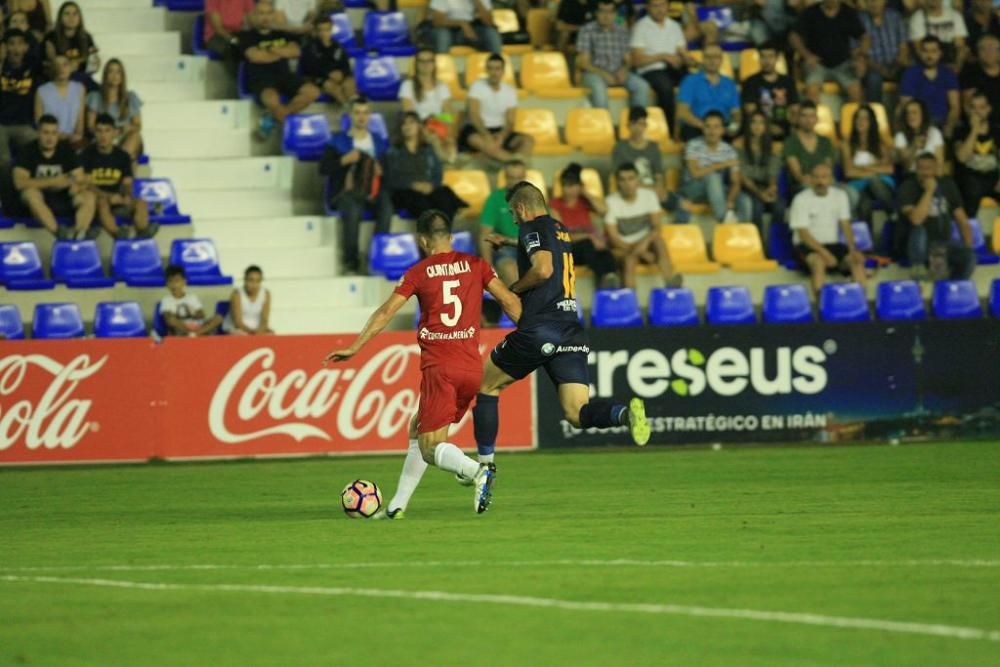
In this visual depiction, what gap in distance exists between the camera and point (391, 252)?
68.2ft

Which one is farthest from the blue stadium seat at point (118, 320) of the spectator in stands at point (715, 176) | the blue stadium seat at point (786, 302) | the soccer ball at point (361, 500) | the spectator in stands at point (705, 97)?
the soccer ball at point (361, 500)

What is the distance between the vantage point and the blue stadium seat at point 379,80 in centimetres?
2267

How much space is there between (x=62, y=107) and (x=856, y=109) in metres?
10.1

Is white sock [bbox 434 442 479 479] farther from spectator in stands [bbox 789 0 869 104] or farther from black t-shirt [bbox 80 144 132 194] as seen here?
spectator in stands [bbox 789 0 869 104]

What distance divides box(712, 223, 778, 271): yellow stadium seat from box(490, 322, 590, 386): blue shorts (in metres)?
9.08

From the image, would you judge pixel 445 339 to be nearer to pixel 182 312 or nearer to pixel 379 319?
pixel 379 319

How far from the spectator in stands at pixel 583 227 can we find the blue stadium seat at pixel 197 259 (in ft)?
13.1

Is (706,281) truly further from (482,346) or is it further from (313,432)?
(313,432)

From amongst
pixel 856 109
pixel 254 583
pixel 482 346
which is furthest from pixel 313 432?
pixel 254 583

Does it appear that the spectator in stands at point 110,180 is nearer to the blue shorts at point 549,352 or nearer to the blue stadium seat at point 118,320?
the blue stadium seat at point 118,320

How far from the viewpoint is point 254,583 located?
8656mm

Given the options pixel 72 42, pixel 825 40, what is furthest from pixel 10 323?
pixel 825 40

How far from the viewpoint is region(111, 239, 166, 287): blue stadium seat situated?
20.2m

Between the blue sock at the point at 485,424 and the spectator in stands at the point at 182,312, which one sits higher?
the blue sock at the point at 485,424
